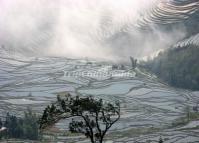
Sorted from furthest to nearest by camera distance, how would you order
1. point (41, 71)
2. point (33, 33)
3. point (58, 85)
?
point (33, 33)
point (41, 71)
point (58, 85)

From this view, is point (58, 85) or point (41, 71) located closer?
point (58, 85)

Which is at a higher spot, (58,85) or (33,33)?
(33,33)

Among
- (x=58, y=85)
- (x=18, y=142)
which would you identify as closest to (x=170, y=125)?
(x=18, y=142)

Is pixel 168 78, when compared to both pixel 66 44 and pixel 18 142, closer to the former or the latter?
pixel 66 44

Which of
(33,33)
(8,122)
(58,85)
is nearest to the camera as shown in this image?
(8,122)

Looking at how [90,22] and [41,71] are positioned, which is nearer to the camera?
[41,71]

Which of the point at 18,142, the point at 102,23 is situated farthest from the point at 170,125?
the point at 102,23

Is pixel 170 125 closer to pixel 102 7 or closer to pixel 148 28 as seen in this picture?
pixel 148 28

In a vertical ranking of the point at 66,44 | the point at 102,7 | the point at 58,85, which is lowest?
the point at 58,85

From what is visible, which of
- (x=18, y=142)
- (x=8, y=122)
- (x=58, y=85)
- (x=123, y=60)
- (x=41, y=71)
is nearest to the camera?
(x=18, y=142)
